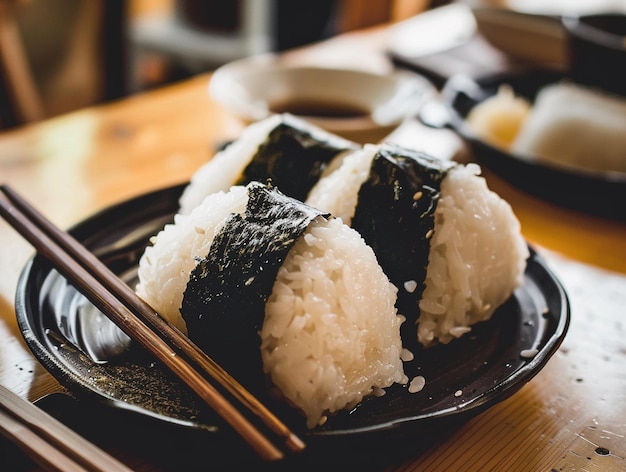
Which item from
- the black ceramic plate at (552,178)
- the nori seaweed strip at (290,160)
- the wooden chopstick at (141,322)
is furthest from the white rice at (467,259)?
the black ceramic plate at (552,178)

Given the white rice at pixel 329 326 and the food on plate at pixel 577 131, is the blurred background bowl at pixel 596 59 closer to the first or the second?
the food on plate at pixel 577 131

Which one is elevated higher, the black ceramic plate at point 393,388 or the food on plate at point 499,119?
the black ceramic plate at point 393,388

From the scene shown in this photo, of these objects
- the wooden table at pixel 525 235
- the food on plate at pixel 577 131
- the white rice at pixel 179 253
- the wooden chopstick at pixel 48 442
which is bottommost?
the wooden table at pixel 525 235

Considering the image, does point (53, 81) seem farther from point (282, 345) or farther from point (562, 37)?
point (282, 345)

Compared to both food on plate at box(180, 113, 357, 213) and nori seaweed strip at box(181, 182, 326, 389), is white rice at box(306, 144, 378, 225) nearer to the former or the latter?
food on plate at box(180, 113, 357, 213)

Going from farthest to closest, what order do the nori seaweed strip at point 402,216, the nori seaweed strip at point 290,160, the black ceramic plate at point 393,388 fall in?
the nori seaweed strip at point 290,160, the nori seaweed strip at point 402,216, the black ceramic plate at point 393,388

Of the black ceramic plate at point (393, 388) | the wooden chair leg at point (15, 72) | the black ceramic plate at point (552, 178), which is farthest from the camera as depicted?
the wooden chair leg at point (15, 72)
